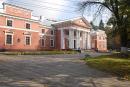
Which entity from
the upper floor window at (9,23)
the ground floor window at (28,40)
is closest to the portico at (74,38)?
the ground floor window at (28,40)

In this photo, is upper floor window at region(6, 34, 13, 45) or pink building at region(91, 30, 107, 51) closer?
upper floor window at region(6, 34, 13, 45)

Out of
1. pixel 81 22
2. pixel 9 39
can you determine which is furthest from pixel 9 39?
pixel 81 22

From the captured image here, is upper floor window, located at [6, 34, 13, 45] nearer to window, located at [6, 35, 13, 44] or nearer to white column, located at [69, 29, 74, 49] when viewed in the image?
window, located at [6, 35, 13, 44]

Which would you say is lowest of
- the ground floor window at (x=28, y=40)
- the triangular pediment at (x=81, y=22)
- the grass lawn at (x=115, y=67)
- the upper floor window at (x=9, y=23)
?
the grass lawn at (x=115, y=67)

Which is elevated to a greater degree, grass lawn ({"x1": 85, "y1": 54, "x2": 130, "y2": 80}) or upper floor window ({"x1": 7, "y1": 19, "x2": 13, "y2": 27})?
upper floor window ({"x1": 7, "y1": 19, "x2": 13, "y2": 27})

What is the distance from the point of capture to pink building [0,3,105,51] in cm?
4650

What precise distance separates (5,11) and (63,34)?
21667 millimetres

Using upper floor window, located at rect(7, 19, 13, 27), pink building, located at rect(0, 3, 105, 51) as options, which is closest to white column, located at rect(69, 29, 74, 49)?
pink building, located at rect(0, 3, 105, 51)

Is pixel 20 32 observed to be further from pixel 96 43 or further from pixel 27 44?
pixel 96 43

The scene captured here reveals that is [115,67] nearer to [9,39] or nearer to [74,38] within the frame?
[9,39]

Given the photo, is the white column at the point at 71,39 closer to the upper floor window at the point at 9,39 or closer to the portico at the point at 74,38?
the portico at the point at 74,38

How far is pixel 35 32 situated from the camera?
174ft

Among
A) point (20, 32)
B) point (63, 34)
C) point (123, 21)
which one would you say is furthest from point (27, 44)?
point (123, 21)

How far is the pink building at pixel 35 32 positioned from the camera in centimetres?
4650
